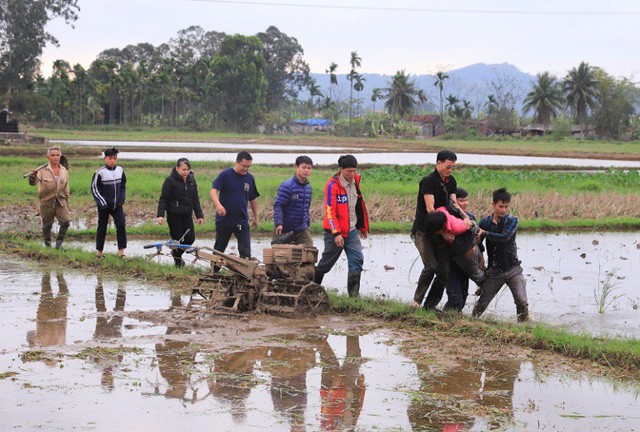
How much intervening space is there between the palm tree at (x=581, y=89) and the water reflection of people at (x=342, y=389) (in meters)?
81.8

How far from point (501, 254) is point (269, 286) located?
2.40 m

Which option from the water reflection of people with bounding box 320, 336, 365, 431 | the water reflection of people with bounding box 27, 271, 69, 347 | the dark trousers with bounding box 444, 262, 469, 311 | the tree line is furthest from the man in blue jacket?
the tree line

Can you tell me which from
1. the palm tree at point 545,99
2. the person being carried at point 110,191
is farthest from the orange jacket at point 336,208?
the palm tree at point 545,99

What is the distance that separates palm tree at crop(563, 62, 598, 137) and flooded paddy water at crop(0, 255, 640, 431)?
266 ft

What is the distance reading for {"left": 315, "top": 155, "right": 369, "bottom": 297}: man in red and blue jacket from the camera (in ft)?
31.9

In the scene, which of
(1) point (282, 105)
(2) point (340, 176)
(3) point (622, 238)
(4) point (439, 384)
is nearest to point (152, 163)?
(3) point (622, 238)

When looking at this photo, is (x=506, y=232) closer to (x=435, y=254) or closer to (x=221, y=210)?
(x=435, y=254)

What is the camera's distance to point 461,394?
657 centimetres

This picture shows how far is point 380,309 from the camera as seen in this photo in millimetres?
9391

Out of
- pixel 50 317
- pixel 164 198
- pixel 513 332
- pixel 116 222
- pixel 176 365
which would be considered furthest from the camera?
pixel 116 222

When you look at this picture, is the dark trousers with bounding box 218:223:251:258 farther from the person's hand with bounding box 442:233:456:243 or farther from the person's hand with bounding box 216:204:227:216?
the person's hand with bounding box 442:233:456:243

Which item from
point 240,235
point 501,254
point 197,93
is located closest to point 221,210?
point 240,235

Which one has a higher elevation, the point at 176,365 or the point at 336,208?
the point at 336,208

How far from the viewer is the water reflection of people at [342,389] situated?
5.90m
